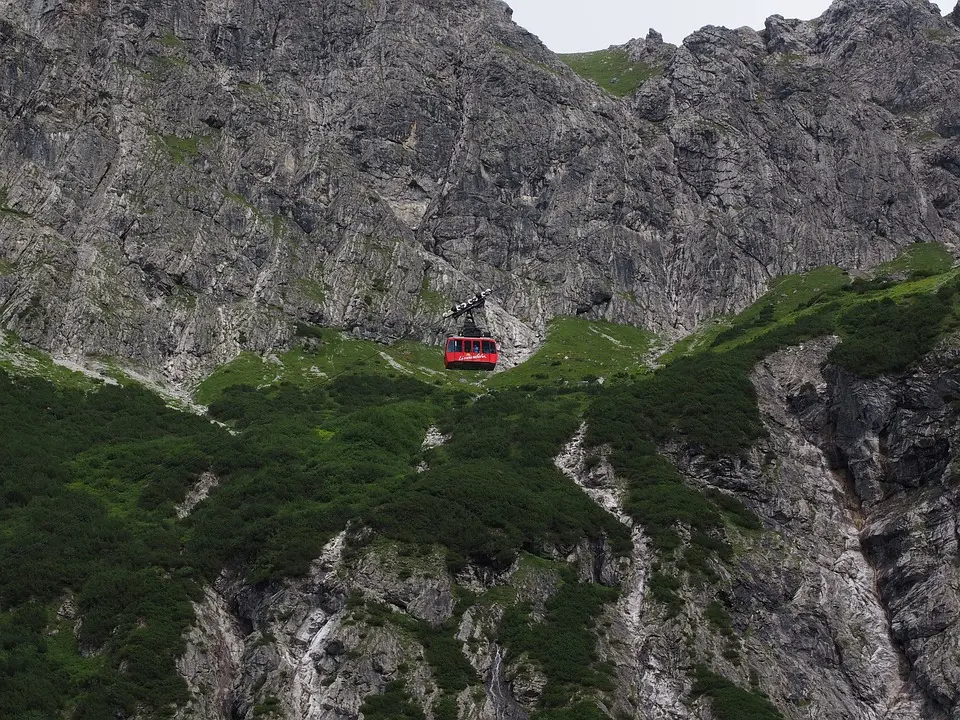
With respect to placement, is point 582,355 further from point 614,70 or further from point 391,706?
point 614,70

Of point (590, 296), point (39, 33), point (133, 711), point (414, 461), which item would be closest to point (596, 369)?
point (590, 296)

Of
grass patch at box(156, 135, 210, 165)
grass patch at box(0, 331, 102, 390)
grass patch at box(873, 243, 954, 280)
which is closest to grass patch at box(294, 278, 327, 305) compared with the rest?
grass patch at box(156, 135, 210, 165)

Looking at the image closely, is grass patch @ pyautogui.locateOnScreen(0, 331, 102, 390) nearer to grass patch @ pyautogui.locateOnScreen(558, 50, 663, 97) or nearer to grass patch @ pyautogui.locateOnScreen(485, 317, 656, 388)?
grass patch @ pyautogui.locateOnScreen(485, 317, 656, 388)

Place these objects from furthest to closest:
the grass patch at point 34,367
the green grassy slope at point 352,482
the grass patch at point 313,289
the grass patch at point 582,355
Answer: the grass patch at point 313,289, the grass patch at point 582,355, the grass patch at point 34,367, the green grassy slope at point 352,482

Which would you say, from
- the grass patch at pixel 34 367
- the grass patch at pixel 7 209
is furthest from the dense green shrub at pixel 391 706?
the grass patch at pixel 7 209

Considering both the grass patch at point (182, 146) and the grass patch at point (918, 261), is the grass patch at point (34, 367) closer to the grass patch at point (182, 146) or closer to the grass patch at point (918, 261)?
the grass patch at point (182, 146)

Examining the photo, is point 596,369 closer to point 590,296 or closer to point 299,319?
point 590,296
